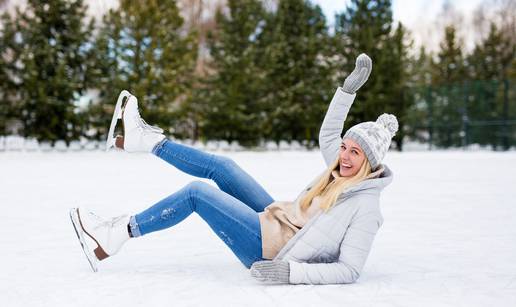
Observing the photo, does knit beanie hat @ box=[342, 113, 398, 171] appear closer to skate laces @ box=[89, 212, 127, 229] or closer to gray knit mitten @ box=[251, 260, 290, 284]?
gray knit mitten @ box=[251, 260, 290, 284]

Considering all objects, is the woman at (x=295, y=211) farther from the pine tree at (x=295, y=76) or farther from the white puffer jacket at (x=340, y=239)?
the pine tree at (x=295, y=76)

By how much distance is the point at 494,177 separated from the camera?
986 cm

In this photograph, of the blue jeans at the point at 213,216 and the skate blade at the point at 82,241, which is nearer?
the blue jeans at the point at 213,216

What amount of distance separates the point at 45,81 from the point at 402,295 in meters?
20.1

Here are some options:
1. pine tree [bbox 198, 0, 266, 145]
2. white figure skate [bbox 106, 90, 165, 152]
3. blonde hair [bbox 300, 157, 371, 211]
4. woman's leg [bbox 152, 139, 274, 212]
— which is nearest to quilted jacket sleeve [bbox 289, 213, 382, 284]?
blonde hair [bbox 300, 157, 371, 211]

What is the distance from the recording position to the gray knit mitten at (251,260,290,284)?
2.66m

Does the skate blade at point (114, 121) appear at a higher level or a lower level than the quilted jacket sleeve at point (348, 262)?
higher

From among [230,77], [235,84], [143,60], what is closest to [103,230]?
[143,60]

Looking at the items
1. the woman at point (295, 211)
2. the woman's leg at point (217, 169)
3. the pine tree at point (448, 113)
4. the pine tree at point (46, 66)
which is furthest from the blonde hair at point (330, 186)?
the pine tree at point (448, 113)

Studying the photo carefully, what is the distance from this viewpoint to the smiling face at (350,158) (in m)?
2.73

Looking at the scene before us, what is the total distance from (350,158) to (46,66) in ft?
66.1

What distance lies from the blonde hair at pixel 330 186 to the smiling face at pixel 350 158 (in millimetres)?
22

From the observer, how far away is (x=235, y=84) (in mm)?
23312

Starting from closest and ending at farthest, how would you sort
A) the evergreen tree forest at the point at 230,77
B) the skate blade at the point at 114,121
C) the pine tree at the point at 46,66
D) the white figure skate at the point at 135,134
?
1. the white figure skate at the point at 135,134
2. the skate blade at the point at 114,121
3. the pine tree at the point at 46,66
4. the evergreen tree forest at the point at 230,77
